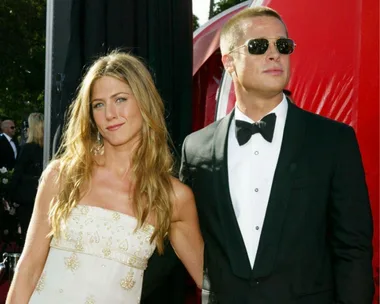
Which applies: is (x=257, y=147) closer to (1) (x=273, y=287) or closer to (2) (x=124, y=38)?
(1) (x=273, y=287)

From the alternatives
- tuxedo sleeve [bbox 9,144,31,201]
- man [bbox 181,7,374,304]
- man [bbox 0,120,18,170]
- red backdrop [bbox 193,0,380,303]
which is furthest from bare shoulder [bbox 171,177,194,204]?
man [bbox 0,120,18,170]

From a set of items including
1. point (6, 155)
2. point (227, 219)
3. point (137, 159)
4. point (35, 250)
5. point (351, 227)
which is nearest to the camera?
point (351, 227)

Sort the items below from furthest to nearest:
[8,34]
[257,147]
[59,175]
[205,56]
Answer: [8,34] < [205,56] < [59,175] < [257,147]

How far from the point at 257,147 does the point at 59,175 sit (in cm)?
91

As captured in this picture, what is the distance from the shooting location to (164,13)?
381 centimetres

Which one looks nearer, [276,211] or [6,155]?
[276,211]

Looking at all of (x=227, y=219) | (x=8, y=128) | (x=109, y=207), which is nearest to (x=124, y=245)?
(x=109, y=207)

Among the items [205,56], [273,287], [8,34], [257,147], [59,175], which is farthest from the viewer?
[8,34]

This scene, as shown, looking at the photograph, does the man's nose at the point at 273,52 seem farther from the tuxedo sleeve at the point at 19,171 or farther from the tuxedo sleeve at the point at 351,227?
the tuxedo sleeve at the point at 19,171

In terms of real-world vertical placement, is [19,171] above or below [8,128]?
below

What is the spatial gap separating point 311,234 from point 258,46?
32.2 inches

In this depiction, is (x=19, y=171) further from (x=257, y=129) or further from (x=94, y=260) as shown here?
(x=257, y=129)

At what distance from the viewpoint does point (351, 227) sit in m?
2.54

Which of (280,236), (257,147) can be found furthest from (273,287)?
(257,147)
